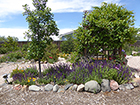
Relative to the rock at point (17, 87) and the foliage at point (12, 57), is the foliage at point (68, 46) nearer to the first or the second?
the foliage at point (12, 57)

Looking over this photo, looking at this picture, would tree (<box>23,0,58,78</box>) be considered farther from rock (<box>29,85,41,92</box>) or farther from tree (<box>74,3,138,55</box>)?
tree (<box>74,3,138,55</box>)

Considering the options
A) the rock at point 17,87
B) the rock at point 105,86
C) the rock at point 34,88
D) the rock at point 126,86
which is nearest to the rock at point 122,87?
the rock at point 126,86

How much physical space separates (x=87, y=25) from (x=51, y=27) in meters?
1.78

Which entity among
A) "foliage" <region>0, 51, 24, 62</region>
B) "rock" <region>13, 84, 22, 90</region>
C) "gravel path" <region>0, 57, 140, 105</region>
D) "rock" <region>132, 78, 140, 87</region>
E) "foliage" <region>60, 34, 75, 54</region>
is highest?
"foliage" <region>60, 34, 75, 54</region>

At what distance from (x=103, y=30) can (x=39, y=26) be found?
2.58 m

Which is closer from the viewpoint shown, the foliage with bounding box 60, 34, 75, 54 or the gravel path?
the gravel path

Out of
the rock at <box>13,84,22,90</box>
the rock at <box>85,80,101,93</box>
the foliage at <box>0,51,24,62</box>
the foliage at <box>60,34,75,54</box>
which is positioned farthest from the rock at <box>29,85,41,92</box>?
the foliage at <box>60,34,75,54</box>

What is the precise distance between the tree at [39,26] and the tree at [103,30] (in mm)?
1417

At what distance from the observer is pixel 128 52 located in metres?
11.7

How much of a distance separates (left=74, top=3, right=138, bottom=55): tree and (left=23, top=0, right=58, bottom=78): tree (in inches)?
55.8

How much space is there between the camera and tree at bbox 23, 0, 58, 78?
4047mm

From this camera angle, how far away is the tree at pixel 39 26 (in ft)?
13.3

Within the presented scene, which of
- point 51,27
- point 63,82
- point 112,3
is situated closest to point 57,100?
point 63,82

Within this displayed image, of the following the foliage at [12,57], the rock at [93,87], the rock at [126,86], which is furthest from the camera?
the foliage at [12,57]
